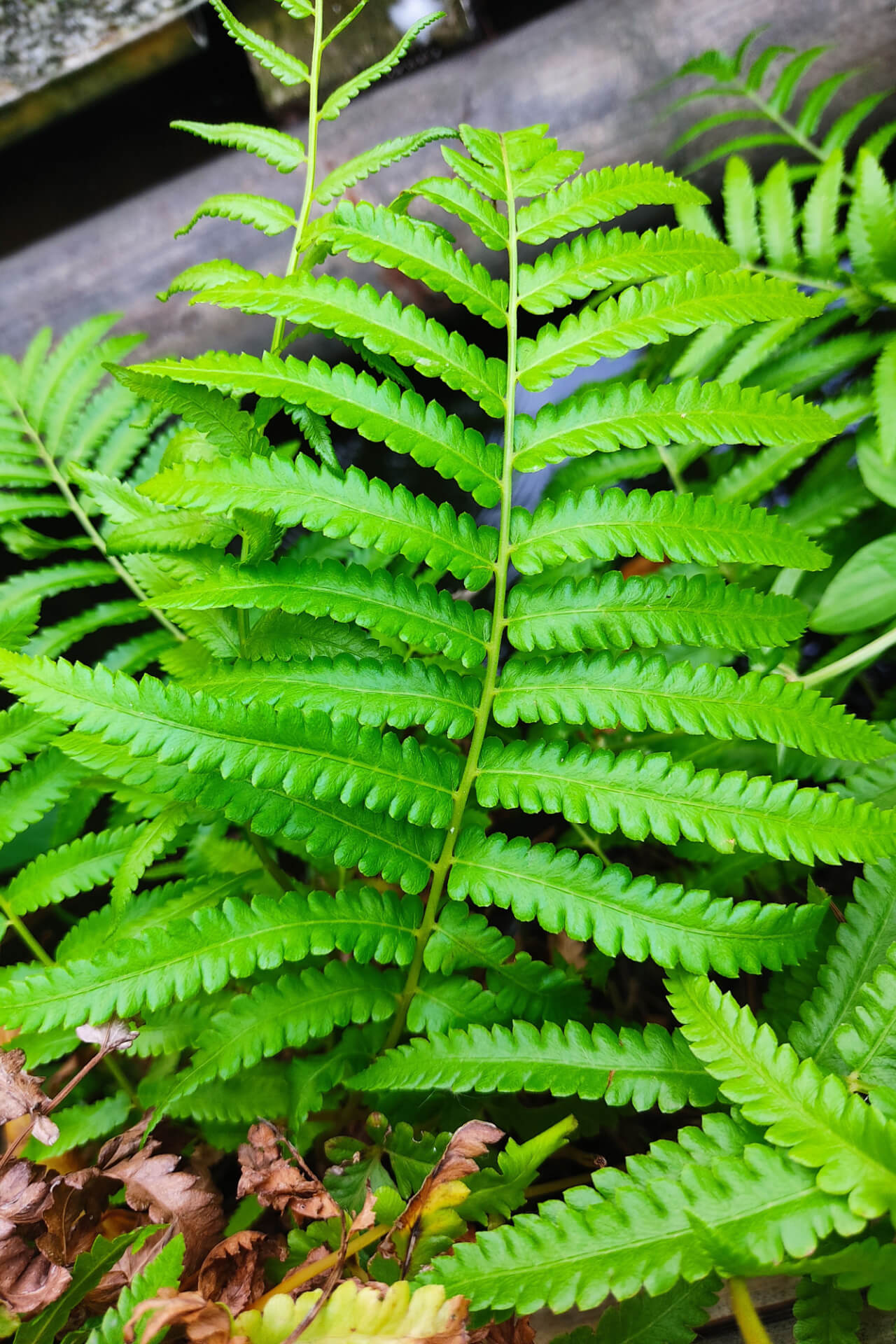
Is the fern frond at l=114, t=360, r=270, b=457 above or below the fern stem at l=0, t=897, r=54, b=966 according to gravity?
above

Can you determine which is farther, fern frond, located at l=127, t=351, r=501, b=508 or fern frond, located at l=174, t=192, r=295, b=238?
fern frond, located at l=174, t=192, r=295, b=238

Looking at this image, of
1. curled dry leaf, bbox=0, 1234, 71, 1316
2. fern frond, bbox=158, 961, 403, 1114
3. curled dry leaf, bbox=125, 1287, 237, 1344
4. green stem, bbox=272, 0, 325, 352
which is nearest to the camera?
curled dry leaf, bbox=125, 1287, 237, 1344

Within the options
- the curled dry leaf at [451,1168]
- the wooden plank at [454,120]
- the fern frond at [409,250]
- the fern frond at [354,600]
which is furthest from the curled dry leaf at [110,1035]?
the wooden plank at [454,120]

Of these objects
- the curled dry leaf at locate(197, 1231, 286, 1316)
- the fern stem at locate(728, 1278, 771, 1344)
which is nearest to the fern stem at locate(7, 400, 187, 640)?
the curled dry leaf at locate(197, 1231, 286, 1316)

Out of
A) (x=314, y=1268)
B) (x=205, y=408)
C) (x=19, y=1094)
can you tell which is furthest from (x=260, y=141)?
(x=314, y=1268)

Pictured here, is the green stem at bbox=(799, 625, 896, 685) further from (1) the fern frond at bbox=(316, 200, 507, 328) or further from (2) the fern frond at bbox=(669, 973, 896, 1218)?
(1) the fern frond at bbox=(316, 200, 507, 328)

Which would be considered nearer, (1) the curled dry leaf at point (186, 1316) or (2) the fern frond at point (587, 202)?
(1) the curled dry leaf at point (186, 1316)

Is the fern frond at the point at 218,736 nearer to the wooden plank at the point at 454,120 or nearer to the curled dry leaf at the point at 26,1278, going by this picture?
the curled dry leaf at the point at 26,1278

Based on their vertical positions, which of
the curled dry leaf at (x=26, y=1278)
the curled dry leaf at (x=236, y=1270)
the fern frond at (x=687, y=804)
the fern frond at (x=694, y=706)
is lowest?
the curled dry leaf at (x=236, y=1270)

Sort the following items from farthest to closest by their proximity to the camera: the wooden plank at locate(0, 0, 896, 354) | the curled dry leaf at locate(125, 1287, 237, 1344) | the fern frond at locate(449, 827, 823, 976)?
the wooden plank at locate(0, 0, 896, 354) → the fern frond at locate(449, 827, 823, 976) → the curled dry leaf at locate(125, 1287, 237, 1344)
